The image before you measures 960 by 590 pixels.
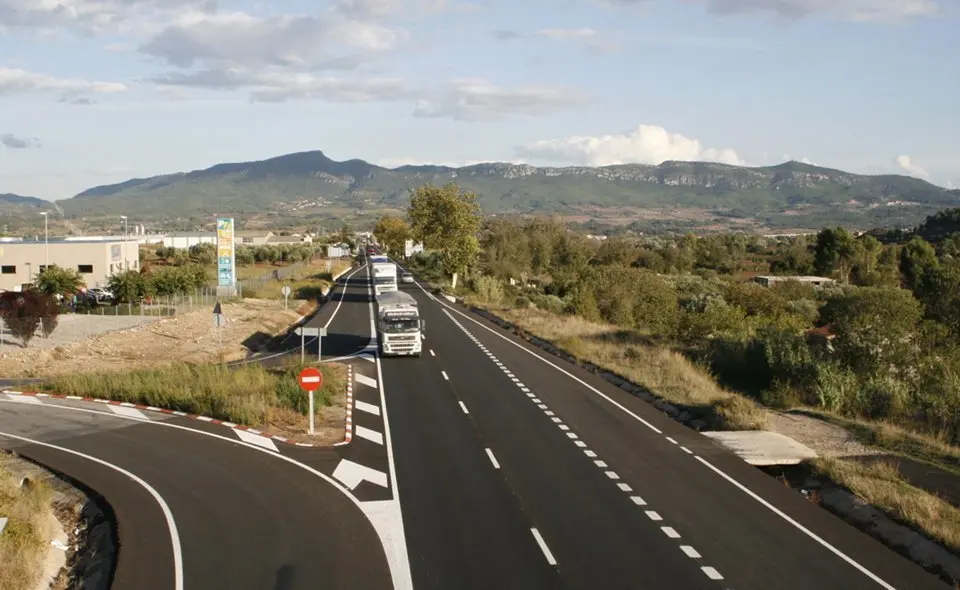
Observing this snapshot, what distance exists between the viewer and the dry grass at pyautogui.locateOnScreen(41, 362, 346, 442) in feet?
74.1

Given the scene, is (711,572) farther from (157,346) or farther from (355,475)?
(157,346)

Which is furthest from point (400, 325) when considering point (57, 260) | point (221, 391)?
point (57, 260)

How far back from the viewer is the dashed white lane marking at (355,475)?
54.6ft

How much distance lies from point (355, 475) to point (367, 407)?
7404 mm

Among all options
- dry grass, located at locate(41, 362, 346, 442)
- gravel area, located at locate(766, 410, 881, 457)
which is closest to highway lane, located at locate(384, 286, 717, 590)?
dry grass, located at locate(41, 362, 346, 442)

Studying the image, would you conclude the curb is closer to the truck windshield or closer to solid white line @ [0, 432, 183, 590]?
solid white line @ [0, 432, 183, 590]

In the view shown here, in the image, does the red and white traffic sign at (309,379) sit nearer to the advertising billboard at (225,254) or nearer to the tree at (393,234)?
the advertising billboard at (225,254)

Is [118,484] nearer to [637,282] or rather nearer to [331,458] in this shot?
[331,458]

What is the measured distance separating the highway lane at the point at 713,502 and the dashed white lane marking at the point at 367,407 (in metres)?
3.22

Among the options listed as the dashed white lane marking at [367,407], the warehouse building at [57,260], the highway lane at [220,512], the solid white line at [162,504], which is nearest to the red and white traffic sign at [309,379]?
the highway lane at [220,512]

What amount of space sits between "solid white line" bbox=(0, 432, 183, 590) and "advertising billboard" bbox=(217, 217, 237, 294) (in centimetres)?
4474

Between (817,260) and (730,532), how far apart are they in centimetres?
8978

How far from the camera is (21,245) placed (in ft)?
249

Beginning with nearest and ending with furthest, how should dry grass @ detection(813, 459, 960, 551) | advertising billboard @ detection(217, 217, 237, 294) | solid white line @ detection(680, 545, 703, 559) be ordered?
solid white line @ detection(680, 545, 703, 559) → dry grass @ detection(813, 459, 960, 551) → advertising billboard @ detection(217, 217, 237, 294)
